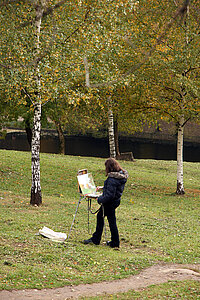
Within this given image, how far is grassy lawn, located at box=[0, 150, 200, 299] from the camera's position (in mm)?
6516

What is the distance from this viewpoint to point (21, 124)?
97.9 ft

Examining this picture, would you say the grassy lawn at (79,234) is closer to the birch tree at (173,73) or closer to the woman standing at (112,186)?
the woman standing at (112,186)

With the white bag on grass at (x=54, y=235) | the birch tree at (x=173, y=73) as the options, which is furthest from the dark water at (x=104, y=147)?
the white bag on grass at (x=54, y=235)

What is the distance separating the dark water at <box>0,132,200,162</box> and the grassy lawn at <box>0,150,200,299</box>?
998 inches

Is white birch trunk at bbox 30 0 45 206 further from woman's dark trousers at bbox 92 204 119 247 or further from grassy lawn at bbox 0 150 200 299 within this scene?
woman's dark trousers at bbox 92 204 119 247

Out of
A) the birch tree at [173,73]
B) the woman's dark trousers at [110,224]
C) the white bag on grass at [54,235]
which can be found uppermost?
the birch tree at [173,73]

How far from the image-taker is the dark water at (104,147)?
1772 inches

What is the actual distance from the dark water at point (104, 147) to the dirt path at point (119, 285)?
35606 millimetres

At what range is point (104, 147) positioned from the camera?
51031mm

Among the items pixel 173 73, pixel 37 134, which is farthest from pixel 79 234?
pixel 173 73

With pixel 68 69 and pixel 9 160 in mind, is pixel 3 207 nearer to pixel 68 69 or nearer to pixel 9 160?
pixel 68 69

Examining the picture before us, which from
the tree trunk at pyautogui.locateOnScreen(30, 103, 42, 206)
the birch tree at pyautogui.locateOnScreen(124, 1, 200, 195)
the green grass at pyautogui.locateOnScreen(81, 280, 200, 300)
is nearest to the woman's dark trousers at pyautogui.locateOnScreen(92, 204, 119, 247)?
the green grass at pyautogui.locateOnScreen(81, 280, 200, 300)

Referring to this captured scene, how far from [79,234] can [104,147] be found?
41729mm

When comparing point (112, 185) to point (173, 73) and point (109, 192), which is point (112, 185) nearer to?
point (109, 192)
